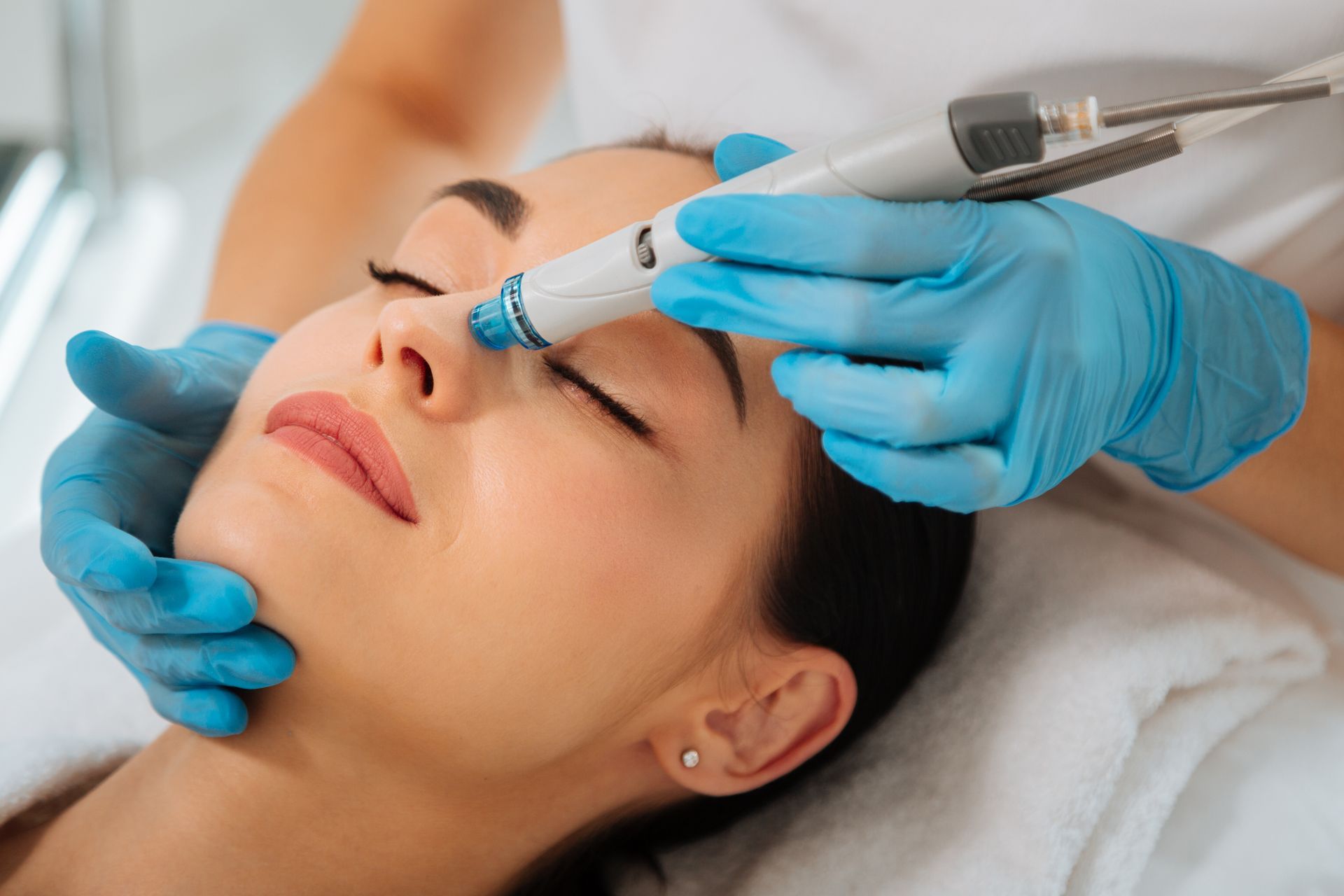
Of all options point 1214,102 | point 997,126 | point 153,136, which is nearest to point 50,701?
point 997,126

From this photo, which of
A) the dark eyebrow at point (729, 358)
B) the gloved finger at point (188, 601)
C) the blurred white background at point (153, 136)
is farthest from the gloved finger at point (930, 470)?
the blurred white background at point (153, 136)

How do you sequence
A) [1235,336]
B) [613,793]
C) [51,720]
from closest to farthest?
1. [1235,336]
2. [613,793]
3. [51,720]

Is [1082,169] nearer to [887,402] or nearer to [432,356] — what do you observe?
[887,402]

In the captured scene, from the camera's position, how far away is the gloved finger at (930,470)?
0.81 metres

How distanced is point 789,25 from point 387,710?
93 centimetres

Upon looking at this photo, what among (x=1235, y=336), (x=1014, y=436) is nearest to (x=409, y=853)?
(x=1014, y=436)

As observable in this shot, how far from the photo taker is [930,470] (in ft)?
2.65

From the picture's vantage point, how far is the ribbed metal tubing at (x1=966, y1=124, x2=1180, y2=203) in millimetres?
810

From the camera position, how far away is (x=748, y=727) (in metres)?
1.07

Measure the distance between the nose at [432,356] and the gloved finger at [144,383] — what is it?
12.5 inches

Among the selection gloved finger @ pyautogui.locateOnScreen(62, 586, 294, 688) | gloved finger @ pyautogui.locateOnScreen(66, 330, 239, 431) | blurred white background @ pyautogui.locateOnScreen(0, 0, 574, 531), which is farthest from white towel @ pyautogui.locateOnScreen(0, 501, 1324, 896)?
blurred white background @ pyautogui.locateOnScreen(0, 0, 574, 531)

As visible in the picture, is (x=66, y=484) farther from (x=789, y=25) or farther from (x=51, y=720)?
(x=789, y=25)

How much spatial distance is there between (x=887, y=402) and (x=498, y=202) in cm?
45

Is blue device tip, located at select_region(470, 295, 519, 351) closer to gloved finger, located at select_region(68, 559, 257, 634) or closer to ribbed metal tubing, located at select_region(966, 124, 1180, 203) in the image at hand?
gloved finger, located at select_region(68, 559, 257, 634)
